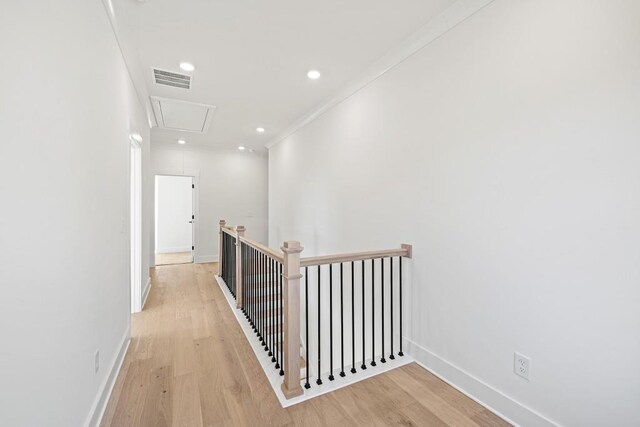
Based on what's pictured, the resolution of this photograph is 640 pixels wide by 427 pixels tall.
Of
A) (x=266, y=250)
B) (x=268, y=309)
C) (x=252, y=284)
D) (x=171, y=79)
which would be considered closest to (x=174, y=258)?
(x=252, y=284)

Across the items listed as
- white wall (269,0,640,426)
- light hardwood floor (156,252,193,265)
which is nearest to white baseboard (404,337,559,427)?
white wall (269,0,640,426)

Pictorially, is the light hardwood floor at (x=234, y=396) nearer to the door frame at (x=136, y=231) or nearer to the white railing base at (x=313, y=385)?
the white railing base at (x=313, y=385)

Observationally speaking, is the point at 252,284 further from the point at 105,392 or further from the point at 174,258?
the point at 174,258

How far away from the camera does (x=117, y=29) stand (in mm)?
2178

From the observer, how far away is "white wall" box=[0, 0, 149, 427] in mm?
900

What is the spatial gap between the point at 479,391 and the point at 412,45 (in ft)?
8.56

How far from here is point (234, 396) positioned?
187 cm

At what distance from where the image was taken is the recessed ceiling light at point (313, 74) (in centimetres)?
297

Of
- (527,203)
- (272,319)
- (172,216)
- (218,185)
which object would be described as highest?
(218,185)

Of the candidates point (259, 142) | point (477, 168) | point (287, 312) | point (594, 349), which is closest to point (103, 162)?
point (287, 312)

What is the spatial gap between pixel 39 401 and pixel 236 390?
1126 millimetres

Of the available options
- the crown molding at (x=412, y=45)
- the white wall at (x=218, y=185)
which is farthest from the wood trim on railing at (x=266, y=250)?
the white wall at (x=218, y=185)

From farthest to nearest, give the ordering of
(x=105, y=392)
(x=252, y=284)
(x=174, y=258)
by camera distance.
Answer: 1. (x=174, y=258)
2. (x=252, y=284)
3. (x=105, y=392)

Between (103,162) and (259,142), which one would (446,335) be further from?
(259,142)
